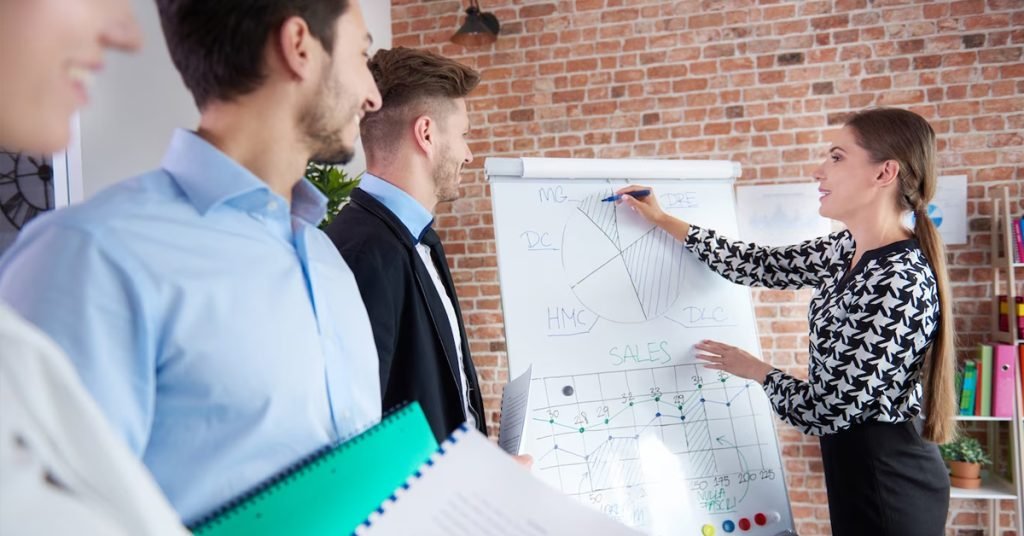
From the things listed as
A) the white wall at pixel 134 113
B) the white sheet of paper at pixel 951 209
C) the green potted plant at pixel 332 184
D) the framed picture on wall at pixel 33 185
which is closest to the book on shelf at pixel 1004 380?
the white sheet of paper at pixel 951 209

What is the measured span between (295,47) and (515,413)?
107 cm

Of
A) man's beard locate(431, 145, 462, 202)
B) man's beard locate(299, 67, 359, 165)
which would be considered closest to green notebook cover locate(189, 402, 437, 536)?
man's beard locate(299, 67, 359, 165)

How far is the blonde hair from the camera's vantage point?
1.90 metres

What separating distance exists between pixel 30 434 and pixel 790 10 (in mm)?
3838

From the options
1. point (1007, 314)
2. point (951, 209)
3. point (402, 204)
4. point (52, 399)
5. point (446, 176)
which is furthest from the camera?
point (951, 209)

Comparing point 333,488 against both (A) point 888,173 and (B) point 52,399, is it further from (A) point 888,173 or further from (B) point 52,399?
(A) point 888,173

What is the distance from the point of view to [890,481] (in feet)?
6.12

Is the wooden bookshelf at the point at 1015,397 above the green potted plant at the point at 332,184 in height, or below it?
below

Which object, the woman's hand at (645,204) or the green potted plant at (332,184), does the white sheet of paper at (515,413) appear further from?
the green potted plant at (332,184)

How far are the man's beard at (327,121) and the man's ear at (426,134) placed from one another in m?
0.74

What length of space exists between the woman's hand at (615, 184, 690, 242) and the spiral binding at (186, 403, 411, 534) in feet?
4.86

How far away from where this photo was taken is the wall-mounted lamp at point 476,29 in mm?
3578

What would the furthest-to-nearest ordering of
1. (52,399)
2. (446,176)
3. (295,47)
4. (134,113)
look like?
(134,113) < (446,176) < (295,47) < (52,399)

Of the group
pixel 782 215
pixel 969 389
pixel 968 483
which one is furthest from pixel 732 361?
pixel 968 483
